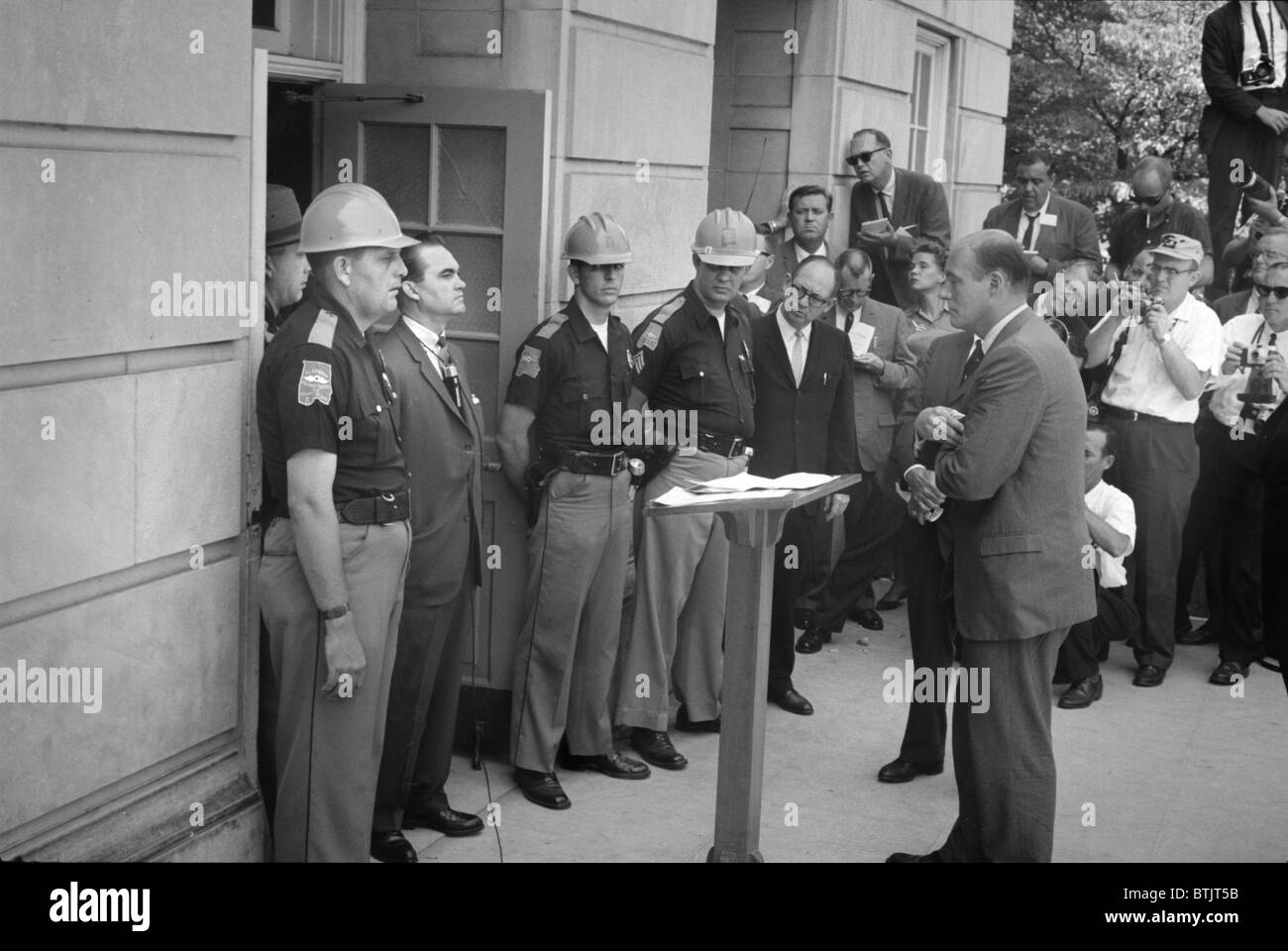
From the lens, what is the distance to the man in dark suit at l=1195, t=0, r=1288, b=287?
37.9 ft

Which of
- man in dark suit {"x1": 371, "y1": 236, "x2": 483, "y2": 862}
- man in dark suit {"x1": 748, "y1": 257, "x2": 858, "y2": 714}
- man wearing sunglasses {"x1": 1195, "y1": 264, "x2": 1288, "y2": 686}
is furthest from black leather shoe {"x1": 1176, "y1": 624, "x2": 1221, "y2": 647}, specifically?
man in dark suit {"x1": 371, "y1": 236, "x2": 483, "y2": 862}

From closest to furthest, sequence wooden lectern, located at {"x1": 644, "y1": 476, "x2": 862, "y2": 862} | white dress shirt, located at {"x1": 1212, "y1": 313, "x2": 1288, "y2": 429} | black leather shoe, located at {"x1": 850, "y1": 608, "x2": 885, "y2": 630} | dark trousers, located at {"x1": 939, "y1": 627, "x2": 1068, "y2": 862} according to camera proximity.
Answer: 1. wooden lectern, located at {"x1": 644, "y1": 476, "x2": 862, "y2": 862}
2. dark trousers, located at {"x1": 939, "y1": 627, "x2": 1068, "y2": 862}
3. white dress shirt, located at {"x1": 1212, "y1": 313, "x2": 1288, "y2": 429}
4. black leather shoe, located at {"x1": 850, "y1": 608, "x2": 885, "y2": 630}

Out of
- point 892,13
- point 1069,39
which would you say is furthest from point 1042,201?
point 1069,39

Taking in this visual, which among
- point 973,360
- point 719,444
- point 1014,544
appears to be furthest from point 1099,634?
point 1014,544

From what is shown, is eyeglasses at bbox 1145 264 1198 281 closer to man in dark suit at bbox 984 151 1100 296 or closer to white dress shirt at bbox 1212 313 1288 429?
white dress shirt at bbox 1212 313 1288 429

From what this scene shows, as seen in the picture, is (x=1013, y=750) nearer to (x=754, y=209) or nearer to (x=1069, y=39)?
(x=754, y=209)

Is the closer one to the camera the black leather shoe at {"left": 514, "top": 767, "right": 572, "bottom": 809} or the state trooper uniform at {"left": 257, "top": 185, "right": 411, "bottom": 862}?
the state trooper uniform at {"left": 257, "top": 185, "right": 411, "bottom": 862}

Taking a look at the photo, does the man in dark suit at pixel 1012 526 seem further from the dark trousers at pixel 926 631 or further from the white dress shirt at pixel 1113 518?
the white dress shirt at pixel 1113 518

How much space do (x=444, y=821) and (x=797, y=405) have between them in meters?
2.68

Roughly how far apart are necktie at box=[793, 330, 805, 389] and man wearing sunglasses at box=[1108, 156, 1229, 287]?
3666 mm

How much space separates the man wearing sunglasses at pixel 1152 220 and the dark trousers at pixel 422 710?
20.1ft

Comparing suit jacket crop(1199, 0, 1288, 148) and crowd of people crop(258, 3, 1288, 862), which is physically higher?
suit jacket crop(1199, 0, 1288, 148)

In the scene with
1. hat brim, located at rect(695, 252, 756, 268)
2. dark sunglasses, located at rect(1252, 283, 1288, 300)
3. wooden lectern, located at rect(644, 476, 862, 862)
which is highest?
hat brim, located at rect(695, 252, 756, 268)

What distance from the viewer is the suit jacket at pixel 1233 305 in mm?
9602
